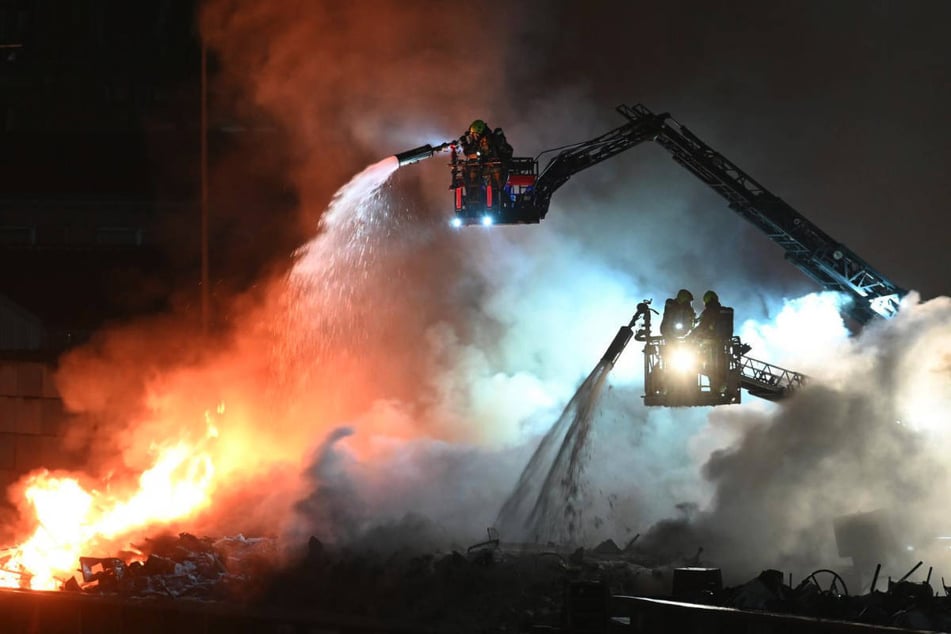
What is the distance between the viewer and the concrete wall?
25.1m

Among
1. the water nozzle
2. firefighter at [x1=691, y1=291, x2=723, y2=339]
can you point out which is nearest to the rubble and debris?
firefighter at [x1=691, y1=291, x2=723, y2=339]

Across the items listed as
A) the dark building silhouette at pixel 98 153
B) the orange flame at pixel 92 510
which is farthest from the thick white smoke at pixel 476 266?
the dark building silhouette at pixel 98 153

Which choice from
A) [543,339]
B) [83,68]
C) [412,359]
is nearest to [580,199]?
[543,339]

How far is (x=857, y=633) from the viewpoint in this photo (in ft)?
34.4

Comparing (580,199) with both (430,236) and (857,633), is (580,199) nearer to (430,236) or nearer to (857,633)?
(430,236)

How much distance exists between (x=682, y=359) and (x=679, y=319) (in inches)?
24.0

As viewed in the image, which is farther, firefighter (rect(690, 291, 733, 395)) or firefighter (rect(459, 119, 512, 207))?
firefighter (rect(459, 119, 512, 207))

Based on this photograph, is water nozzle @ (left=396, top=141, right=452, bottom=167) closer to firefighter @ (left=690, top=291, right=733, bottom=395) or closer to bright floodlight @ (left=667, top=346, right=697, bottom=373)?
bright floodlight @ (left=667, top=346, right=697, bottom=373)

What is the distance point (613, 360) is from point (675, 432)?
3890 mm

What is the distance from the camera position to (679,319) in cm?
1788

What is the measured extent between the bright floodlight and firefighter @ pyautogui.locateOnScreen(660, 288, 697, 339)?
0.71 feet

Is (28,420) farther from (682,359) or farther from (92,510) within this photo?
(682,359)

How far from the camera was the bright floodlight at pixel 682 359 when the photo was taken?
1781 cm

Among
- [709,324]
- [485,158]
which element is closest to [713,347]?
[709,324]
